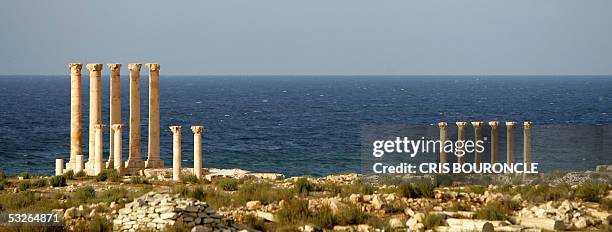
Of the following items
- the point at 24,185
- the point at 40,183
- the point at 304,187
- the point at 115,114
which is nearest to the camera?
the point at 304,187

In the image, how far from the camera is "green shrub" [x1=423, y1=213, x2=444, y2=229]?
20609mm

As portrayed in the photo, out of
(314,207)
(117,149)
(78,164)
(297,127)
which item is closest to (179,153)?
(117,149)

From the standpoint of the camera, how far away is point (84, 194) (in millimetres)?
25891

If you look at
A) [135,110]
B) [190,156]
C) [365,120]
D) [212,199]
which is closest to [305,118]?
[365,120]

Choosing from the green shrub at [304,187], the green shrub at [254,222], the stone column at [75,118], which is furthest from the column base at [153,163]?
the green shrub at [254,222]

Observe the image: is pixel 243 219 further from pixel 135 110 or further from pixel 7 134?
pixel 7 134

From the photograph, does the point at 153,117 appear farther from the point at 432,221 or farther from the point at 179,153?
the point at 432,221

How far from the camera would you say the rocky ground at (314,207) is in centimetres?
2017

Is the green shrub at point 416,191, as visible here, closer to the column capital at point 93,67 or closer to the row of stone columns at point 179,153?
the row of stone columns at point 179,153

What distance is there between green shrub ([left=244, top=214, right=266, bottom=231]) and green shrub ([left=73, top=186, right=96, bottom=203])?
17.4 ft

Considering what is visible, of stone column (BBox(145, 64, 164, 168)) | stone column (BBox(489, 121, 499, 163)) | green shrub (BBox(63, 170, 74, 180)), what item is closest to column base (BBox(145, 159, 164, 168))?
stone column (BBox(145, 64, 164, 168))

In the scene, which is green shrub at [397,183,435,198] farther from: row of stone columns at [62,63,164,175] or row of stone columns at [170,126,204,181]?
row of stone columns at [62,63,164,175]

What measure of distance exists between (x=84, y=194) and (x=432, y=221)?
918 cm

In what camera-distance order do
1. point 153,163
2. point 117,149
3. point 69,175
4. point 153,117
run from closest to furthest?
point 69,175 → point 117,149 → point 153,117 → point 153,163
